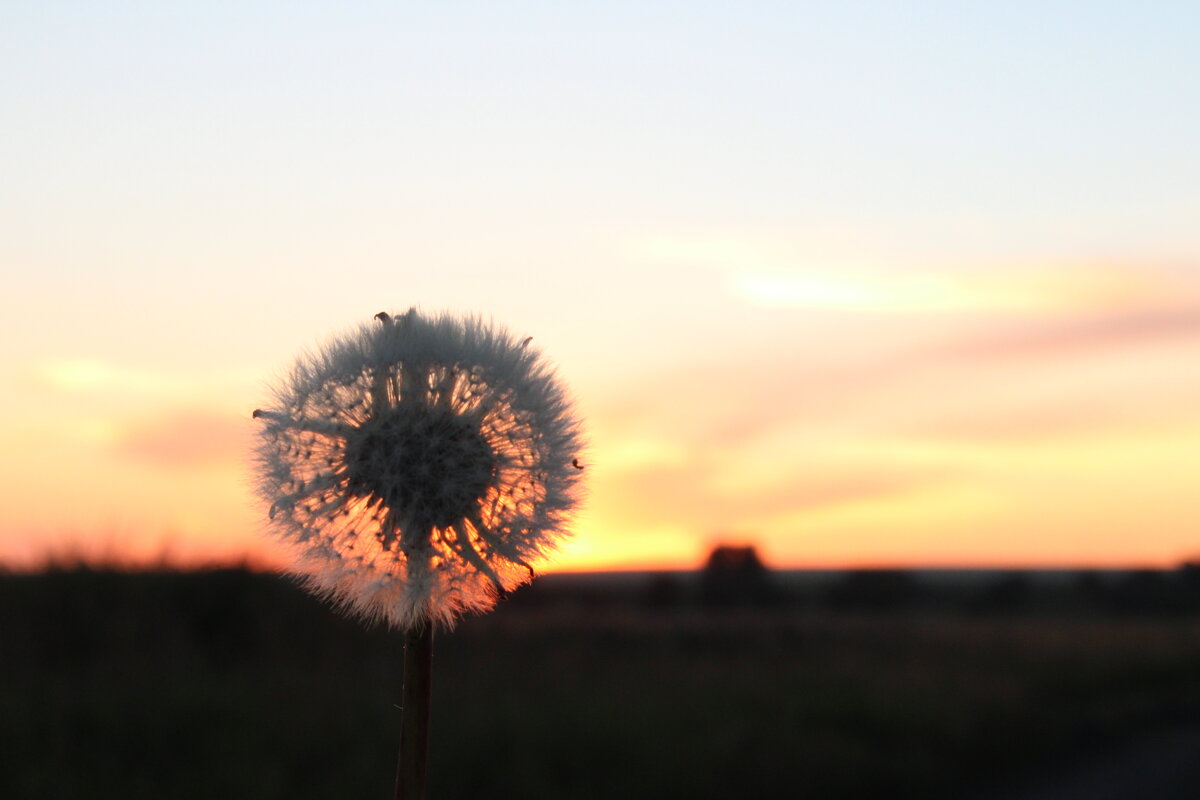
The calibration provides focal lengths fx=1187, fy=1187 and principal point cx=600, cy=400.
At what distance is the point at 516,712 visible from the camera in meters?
15.5

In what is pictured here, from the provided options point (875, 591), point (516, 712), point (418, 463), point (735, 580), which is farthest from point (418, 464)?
point (875, 591)

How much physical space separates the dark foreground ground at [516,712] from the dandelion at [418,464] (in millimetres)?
9183

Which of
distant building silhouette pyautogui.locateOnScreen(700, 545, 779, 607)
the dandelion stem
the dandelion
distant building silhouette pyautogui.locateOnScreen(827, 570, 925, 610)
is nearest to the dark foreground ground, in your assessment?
the dandelion

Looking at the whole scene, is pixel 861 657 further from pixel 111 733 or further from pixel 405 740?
pixel 405 740

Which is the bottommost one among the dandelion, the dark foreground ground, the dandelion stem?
the dark foreground ground

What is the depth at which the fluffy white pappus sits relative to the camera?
2.56m

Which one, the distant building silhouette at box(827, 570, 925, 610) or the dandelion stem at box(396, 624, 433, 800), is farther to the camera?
the distant building silhouette at box(827, 570, 925, 610)

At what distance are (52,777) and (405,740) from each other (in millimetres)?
10589

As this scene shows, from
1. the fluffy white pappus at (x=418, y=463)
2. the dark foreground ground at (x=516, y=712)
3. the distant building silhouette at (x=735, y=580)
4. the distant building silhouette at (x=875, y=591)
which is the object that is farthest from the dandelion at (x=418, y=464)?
the distant building silhouette at (x=875, y=591)

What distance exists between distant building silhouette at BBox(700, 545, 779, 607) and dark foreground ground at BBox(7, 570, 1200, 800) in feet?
60.9

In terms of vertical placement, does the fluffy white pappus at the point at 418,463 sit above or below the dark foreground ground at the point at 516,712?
above

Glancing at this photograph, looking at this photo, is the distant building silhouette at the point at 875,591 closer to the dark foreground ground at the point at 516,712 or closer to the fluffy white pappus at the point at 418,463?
the dark foreground ground at the point at 516,712

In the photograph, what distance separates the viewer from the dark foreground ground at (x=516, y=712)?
12.3 meters

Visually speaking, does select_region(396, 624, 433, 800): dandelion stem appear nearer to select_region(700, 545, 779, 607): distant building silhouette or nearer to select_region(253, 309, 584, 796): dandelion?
select_region(253, 309, 584, 796): dandelion
